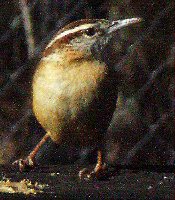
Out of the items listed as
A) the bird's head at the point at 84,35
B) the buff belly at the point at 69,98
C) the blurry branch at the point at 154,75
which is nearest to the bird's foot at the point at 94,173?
the buff belly at the point at 69,98

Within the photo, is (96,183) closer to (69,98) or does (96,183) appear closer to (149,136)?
(69,98)

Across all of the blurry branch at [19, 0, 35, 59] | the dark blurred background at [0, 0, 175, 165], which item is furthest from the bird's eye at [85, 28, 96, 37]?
the blurry branch at [19, 0, 35, 59]

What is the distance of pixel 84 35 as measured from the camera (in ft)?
7.02

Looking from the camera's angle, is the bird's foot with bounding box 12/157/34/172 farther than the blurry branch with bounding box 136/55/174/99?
No

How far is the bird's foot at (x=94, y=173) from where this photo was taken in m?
2.05

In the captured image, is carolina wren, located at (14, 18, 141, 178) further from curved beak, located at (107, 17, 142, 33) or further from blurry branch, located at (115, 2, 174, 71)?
blurry branch, located at (115, 2, 174, 71)

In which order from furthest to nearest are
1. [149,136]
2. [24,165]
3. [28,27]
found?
[149,136], [28,27], [24,165]

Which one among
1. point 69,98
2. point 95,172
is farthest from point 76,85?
point 95,172

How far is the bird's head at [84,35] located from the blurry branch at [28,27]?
0.21 meters

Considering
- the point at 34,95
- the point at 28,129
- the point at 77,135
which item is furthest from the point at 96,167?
the point at 28,129

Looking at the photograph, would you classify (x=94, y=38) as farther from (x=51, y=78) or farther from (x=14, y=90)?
(x=14, y=90)

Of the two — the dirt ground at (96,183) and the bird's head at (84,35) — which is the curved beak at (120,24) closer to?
the bird's head at (84,35)

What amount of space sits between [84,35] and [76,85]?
148 millimetres

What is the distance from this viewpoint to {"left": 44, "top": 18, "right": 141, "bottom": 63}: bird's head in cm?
211
